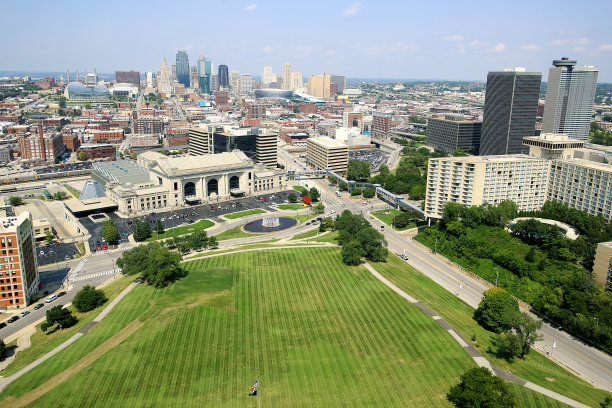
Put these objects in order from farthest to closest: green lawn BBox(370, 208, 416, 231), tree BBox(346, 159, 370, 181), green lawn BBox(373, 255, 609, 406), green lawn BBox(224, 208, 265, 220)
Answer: tree BBox(346, 159, 370, 181), green lawn BBox(224, 208, 265, 220), green lawn BBox(370, 208, 416, 231), green lawn BBox(373, 255, 609, 406)

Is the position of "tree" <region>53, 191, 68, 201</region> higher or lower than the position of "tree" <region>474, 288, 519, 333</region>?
lower

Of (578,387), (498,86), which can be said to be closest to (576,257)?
(578,387)

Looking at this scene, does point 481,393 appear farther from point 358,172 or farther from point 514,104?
point 514,104

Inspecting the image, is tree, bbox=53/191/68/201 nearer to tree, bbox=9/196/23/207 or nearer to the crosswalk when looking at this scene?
tree, bbox=9/196/23/207

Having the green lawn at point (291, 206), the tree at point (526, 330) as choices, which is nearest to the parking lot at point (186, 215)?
the green lawn at point (291, 206)

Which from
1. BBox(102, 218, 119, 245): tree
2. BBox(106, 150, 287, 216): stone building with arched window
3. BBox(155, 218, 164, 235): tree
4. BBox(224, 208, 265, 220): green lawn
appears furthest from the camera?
BBox(106, 150, 287, 216): stone building with arched window

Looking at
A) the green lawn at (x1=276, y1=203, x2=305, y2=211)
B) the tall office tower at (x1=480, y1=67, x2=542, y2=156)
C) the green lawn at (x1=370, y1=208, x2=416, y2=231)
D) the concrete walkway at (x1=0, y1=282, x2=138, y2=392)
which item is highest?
the tall office tower at (x1=480, y1=67, x2=542, y2=156)

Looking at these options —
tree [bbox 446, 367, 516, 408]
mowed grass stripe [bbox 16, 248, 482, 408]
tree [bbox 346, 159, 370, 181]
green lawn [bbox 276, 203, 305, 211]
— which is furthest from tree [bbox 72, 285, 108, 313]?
tree [bbox 346, 159, 370, 181]
